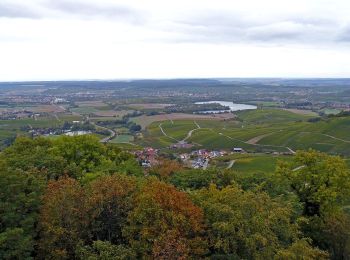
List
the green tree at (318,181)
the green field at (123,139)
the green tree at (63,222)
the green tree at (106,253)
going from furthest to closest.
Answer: the green field at (123,139) → the green tree at (318,181) → the green tree at (63,222) → the green tree at (106,253)

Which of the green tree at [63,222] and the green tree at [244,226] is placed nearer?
the green tree at [244,226]

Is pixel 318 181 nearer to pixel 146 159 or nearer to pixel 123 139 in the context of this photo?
pixel 146 159

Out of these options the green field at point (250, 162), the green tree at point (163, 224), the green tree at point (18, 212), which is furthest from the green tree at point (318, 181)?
the green field at point (250, 162)

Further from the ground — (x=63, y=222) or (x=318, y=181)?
(x=63, y=222)

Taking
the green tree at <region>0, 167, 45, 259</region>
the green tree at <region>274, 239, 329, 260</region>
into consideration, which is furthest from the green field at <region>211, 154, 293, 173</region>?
the green tree at <region>0, 167, 45, 259</region>

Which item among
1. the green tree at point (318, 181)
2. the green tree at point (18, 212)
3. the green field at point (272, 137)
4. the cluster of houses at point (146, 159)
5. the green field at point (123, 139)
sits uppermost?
the green tree at point (18, 212)

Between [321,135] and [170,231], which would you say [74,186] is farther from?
[321,135]

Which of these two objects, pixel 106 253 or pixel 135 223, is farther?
pixel 135 223

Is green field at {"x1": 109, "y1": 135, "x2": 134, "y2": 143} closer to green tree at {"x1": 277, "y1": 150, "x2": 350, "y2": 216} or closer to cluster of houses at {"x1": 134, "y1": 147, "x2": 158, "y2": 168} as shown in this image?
cluster of houses at {"x1": 134, "y1": 147, "x2": 158, "y2": 168}

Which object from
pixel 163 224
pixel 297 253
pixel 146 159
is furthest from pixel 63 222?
pixel 146 159

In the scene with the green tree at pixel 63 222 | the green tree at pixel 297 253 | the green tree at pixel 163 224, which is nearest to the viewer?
the green tree at pixel 163 224

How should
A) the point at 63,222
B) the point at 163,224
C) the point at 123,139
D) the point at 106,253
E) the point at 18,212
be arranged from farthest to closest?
1. the point at 123,139
2. the point at 18,212
3. the point at 63,222
4. the point at 163,224
5. the point at 106,253

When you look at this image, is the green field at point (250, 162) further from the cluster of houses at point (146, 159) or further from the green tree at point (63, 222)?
the green tree at point (63, 222)
